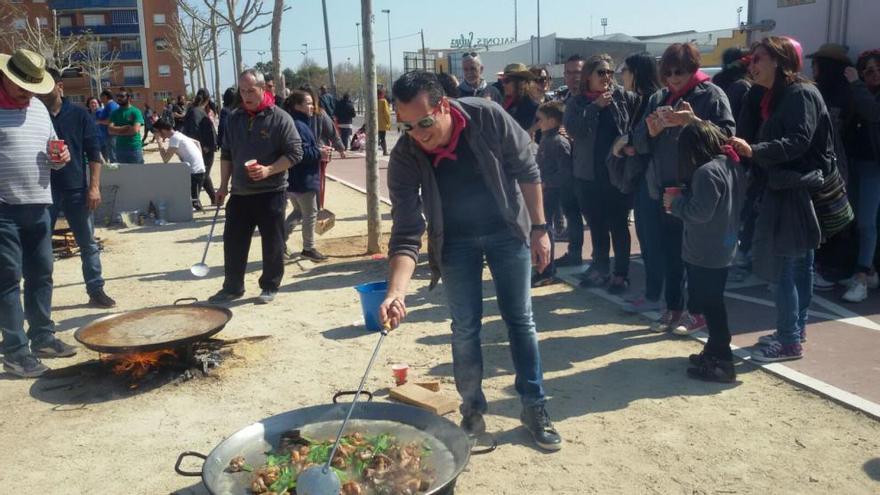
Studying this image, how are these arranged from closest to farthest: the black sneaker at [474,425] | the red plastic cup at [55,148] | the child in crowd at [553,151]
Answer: the black sneaker at [474,425] < the red plastic cup at [55,148] < the child in crowd at [553,151]

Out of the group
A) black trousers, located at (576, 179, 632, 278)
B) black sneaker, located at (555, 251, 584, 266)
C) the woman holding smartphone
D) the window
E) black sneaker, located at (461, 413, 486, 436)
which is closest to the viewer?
black sneaker, located at (461, 413, 486, 436)

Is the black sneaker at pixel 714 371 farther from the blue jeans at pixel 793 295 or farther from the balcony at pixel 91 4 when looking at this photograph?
the balcony at pixel 91 4

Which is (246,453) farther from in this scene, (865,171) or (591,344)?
(865,171)

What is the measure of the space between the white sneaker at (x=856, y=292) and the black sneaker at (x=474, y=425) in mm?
3635

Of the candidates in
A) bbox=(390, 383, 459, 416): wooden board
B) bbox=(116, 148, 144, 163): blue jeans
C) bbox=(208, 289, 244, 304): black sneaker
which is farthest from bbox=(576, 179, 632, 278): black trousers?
bbox=(116, 148, 144, 163): blue jeans

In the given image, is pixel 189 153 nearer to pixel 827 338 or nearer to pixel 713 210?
pixel 713 210

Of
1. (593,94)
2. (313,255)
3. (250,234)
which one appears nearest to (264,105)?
(250,234)

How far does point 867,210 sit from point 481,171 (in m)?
4.04

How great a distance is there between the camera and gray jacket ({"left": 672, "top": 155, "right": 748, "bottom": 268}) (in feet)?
14.2

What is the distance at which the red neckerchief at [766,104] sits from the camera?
4.72 metres

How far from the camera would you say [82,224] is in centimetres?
652

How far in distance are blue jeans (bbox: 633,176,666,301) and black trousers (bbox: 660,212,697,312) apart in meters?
0.06

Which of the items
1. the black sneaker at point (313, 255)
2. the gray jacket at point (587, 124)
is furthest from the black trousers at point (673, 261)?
the black sneaker at point (313, 255)

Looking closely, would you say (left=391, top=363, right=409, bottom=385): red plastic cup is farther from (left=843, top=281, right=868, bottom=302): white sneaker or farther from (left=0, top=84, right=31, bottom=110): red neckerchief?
(left=843, top=281, right=868, bottom=302): white sneaker
